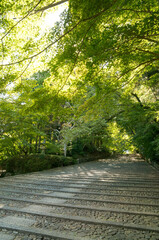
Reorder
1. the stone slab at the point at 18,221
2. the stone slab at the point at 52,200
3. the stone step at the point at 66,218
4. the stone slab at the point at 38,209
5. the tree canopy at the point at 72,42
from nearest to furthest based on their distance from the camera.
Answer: the stone step at the point at 66,218, the stone slab at the point at 18,221, the tree canopy at the point at 72,42, the stone slab at the point at 38,209, the stone slab at the point at 52,200

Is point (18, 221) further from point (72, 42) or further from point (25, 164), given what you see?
point (25, 164)

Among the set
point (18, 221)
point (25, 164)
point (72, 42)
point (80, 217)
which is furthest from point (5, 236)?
point (25, 164)

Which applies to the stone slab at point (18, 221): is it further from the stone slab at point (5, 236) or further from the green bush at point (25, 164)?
the green bush at point (25, 164)

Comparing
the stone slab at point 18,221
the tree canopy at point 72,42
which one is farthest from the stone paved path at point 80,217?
the tree canopy at point 72,42

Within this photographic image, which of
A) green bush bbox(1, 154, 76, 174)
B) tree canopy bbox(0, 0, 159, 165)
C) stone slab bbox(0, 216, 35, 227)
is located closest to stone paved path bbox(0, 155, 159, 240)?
stone slab bbox(0, 216, 35, 227)

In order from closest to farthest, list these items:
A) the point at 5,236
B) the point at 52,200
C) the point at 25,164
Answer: the point at 5,236
the point at 52,200
the point at 25,164

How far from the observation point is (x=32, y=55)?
4.04m

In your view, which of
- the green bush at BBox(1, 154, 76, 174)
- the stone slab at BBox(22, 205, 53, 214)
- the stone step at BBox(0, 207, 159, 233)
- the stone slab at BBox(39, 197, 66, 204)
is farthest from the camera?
the green bush at BBox(1, 154, 76, 174)

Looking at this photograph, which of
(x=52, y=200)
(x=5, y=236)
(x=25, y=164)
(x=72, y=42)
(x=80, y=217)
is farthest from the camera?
(x=25, y=164)

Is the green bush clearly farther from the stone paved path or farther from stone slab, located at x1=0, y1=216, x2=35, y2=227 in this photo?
stone slab, located at x1=0, y1=216, x2=35, y2=227

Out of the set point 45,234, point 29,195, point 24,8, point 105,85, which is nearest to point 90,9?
point 24,8

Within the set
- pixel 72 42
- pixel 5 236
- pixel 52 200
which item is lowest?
pixel 52 200

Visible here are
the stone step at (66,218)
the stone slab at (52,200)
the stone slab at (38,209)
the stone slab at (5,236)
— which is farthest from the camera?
the stone slab at (52,200)

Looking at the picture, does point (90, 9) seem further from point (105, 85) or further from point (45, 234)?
point (45, 234)
